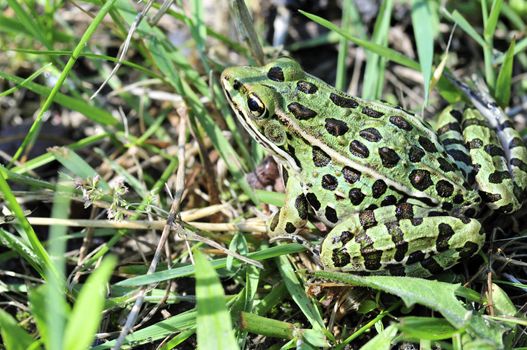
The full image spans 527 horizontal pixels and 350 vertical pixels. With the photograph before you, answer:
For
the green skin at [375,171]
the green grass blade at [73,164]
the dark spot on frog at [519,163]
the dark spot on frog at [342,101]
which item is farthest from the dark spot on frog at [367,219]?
the green grass blade at [73,164]

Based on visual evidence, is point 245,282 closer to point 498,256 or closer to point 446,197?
point 446,197

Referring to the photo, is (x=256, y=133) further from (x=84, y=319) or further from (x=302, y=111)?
(x=84, y=319)

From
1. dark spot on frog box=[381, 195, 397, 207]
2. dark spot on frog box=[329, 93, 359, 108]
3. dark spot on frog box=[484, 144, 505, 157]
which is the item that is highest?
dark spot on frog box=[329, 93, 359, 108]

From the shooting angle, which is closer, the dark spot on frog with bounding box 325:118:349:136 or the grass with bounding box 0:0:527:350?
the grass with bounding box 0:0:527:350

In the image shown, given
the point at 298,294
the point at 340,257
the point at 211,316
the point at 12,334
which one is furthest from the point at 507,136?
the point at 12,334

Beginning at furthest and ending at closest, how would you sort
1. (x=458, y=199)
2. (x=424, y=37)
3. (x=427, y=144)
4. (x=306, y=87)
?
(x=424, y=37) → (x=306, y=87) → (x=427, y=144) → (x=458, y=199)

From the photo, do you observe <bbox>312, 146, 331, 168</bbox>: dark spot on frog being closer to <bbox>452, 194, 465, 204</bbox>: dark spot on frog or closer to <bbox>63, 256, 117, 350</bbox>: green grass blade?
<bbox>452, 194, 465, 204</bbox>: dark spot on frog

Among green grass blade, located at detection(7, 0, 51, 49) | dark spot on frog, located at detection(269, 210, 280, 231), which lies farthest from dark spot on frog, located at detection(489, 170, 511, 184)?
green grass blade, located at detection(7, 0, 51, 49)
